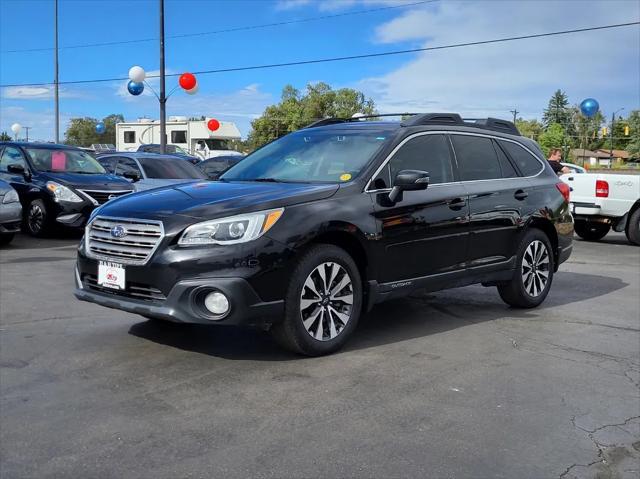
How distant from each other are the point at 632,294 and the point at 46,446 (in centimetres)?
674

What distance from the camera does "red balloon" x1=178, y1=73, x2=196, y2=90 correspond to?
2356cm

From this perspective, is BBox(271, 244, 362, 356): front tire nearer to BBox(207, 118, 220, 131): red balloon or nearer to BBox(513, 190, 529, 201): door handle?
BBox(513, 190, 529, 201): door handle

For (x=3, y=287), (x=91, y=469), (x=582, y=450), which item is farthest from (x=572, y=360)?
(x=3, y=287)

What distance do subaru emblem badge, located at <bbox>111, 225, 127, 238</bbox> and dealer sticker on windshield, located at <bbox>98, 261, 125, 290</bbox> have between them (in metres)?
0.20

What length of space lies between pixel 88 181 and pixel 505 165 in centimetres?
766

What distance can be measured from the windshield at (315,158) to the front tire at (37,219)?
21.4ft

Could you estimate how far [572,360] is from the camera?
16.5 ft

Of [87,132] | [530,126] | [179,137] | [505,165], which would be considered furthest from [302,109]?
Answer: [505,165]

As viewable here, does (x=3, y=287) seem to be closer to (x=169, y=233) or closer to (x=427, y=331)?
(x=169, y=233)

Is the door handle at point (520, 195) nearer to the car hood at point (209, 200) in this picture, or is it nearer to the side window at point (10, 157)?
the car hood at point (209, 200)

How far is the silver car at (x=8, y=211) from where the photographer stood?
32.8ft

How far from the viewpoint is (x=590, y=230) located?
14039mm

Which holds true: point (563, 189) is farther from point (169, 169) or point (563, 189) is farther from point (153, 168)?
point (153, 168)

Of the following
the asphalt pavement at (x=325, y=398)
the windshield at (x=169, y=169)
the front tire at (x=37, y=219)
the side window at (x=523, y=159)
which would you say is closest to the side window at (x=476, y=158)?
the side window at (x=523, y=159)
